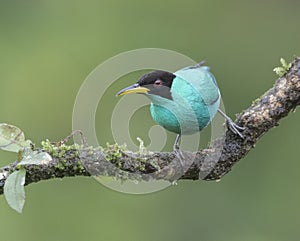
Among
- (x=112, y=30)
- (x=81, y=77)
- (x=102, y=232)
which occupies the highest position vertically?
(x=112, y=30)

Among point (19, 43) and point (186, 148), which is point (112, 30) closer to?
point (19, 43)

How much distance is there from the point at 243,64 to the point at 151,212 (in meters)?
1.50

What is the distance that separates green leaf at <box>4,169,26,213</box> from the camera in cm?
167

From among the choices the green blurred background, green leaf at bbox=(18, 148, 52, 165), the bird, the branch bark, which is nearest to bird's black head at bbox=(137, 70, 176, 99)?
the bird

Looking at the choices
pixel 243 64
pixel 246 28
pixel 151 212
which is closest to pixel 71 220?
pixel 151 212

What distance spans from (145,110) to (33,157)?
2.90 metres

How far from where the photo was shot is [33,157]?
1769mm

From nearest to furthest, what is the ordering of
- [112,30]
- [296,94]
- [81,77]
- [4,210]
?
[296,94], [4,210], [81,77], [112,30]


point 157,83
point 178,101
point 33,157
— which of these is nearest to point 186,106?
point 178,101

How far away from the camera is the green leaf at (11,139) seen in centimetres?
176

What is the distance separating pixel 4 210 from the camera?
175 inches

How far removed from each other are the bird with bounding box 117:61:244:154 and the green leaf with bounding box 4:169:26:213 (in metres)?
0.51

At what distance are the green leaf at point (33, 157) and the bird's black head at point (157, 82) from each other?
0.50 metres

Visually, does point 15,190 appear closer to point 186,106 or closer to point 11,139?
point 11,139
